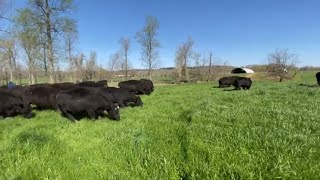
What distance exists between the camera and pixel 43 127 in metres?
11.3

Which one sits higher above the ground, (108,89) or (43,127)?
(108,89)

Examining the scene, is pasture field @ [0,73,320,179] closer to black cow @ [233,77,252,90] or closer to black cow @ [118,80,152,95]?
black cow @ [118,80,152,95]

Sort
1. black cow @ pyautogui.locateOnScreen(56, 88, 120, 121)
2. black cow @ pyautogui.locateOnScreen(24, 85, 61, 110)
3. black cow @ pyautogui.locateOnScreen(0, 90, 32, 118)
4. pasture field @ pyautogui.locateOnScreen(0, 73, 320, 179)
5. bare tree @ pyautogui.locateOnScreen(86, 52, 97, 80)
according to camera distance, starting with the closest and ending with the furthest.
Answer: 1. pasture field @ pyautogui.locateOnScreen(0, 73, 320, 179)
2. black cow @ pyautogui.locateOnScreen(56, 88, 120, 121)
3. black cow @ pyautogui.locateOnScreen(0, 90, 32, 118)
4. black cow @ pyautogui.locateOnScreen(24, 85, 61, 110)
5. bare tree @ pyautogui.locateOnScreen(86, 52, 97, 80)

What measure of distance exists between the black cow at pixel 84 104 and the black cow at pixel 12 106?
2532mm

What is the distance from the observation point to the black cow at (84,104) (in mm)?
12984

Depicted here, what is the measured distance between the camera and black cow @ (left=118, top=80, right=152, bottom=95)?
2658 cm

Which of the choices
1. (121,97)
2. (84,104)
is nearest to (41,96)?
(121,97)

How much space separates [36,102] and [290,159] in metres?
14.5

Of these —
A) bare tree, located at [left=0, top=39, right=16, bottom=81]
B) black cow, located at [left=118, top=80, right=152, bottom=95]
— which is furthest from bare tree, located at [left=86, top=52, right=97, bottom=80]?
black cow, located at [left=118, top=80, right=152, bottom=95]

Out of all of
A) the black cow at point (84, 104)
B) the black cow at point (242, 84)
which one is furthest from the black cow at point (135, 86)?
the black cow at point (84, 104)

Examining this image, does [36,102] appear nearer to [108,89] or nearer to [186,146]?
[108,89]

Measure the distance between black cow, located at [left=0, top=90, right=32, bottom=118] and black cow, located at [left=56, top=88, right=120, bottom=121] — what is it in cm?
253

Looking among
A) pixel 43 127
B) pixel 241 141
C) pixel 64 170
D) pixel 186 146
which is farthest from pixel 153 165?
pixel 43 127

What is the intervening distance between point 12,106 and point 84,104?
14.5 feet
